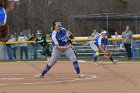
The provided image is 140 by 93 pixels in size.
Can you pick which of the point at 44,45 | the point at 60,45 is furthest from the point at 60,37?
the point at 44,45

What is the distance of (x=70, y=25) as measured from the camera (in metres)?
45.1

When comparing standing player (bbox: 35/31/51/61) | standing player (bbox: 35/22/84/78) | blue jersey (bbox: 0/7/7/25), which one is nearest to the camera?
blue jersey (bbox: 0/7/7/25)

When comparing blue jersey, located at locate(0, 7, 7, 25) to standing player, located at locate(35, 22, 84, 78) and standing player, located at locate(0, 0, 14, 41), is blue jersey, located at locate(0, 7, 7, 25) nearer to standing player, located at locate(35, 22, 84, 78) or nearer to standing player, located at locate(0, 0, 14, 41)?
standing player, located at locate(0, 0, 14, 41)

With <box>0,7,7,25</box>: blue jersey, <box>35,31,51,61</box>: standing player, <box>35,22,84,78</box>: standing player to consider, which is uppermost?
<box>0,7,7,25</box>: blue jersey

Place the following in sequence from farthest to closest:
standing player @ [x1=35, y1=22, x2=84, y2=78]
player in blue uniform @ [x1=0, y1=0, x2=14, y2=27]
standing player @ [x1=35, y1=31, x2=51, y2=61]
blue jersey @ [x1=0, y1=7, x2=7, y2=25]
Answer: standing player @ [x1=35, y1=31, x2=51, y2=61] → standing player @ [x1=35, y1=22, x2=84, y2=78] → blue jersey @ [x1=0, y1=7, x2=7, y2=25] → player in blue uniform @ [x1=0, y1=0, x2=14, y2=27]

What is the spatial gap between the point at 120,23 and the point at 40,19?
10.9 meters

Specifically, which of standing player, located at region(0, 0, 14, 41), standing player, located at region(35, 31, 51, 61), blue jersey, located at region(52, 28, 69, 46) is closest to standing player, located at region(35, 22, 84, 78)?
blue jersey, located at region(52, 28, 69, 46)

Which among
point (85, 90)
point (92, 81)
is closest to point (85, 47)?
point (92, 81)

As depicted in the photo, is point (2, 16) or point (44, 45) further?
point (44, 45)

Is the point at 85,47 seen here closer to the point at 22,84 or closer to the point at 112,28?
the point at 22,84

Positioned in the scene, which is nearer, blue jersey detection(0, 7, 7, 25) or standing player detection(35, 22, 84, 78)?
blue jersey detection(0, 7, 7, 25)

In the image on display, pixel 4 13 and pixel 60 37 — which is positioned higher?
pixel 4 13

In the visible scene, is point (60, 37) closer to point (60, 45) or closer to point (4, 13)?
point (60, 45)

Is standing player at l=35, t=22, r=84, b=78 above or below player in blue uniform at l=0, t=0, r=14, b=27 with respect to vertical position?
below
